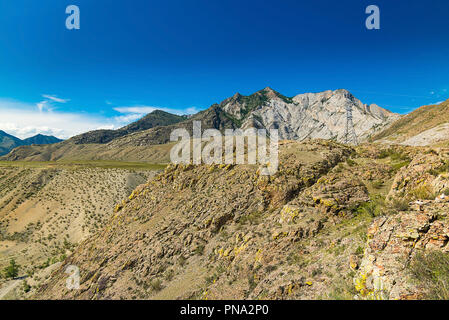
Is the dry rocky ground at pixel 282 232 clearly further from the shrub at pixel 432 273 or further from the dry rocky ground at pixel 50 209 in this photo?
the dry rocky ground at pixel 50 209

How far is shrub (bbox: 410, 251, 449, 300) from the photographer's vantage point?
5.01 meters

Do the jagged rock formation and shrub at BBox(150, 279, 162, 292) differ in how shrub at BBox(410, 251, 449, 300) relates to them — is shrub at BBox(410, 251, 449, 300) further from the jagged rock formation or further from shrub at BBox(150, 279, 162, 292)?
shrub at BBox(150, 279, 162, 292)

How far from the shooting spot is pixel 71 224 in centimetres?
3738

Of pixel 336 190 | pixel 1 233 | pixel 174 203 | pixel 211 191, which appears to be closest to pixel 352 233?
pixel 336 190

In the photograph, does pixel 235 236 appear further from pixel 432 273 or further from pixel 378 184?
pixel 378 184

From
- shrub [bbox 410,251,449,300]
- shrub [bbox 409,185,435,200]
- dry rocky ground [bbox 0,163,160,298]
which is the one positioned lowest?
dry rocky ground [bbox 0,163,160,298]

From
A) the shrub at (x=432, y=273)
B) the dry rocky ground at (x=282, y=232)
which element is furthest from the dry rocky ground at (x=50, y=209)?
the shrub at (x=432, y=273)

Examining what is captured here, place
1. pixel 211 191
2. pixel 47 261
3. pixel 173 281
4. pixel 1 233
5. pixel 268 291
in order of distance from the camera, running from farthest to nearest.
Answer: pixel 1 233 → pixel 47 261 → pixel 211 191 → pixel 173 281 → pixel 268 291

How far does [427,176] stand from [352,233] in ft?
16.3

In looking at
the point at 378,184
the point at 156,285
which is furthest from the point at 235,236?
the point at 378,184

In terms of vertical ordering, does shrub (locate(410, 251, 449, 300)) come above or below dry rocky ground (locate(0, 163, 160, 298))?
above

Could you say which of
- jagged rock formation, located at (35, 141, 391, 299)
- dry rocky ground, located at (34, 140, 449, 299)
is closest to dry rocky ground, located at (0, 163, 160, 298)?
jagged rock formation, located at (35, 141, 391, 299)

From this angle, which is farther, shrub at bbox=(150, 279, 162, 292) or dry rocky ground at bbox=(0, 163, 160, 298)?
dry rocky ground at bbox=(0, 163, 160, 298)
